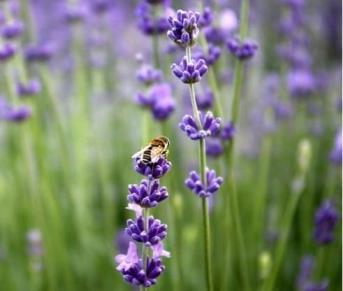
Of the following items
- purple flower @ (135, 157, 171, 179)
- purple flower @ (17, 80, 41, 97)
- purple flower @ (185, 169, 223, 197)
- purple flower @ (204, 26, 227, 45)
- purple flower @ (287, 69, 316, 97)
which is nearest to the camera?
purple flower @ (135, 157, 171, 179)

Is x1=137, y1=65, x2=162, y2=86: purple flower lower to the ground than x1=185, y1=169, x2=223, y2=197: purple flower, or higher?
higher

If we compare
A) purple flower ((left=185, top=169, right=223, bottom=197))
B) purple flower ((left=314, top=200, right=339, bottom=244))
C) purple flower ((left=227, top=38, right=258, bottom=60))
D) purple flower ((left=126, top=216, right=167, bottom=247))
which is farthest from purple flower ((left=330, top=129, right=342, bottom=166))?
purple flower ((left=126, top=216, right=167, bottom=247))

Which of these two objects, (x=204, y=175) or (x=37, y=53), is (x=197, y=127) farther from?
(x=37, y=53)

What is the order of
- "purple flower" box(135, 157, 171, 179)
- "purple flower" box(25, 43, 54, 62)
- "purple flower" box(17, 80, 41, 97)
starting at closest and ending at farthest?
"purple flower" box(135, 157, 171, 179), "purple flower" box(17, 80, 41, 97), "purple flower" box(25, 43, 54, 62)

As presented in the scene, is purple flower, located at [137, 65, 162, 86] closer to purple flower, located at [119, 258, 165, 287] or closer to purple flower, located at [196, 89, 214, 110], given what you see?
purple flower, located at [196, 89, 214, 110]

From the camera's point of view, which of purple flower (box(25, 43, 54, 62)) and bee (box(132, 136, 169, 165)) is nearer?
bee (box(132, 136, 169, 165))

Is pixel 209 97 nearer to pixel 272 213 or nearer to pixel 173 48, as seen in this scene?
pixel 173 48

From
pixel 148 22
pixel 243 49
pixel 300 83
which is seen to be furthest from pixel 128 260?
pixel 300 83
